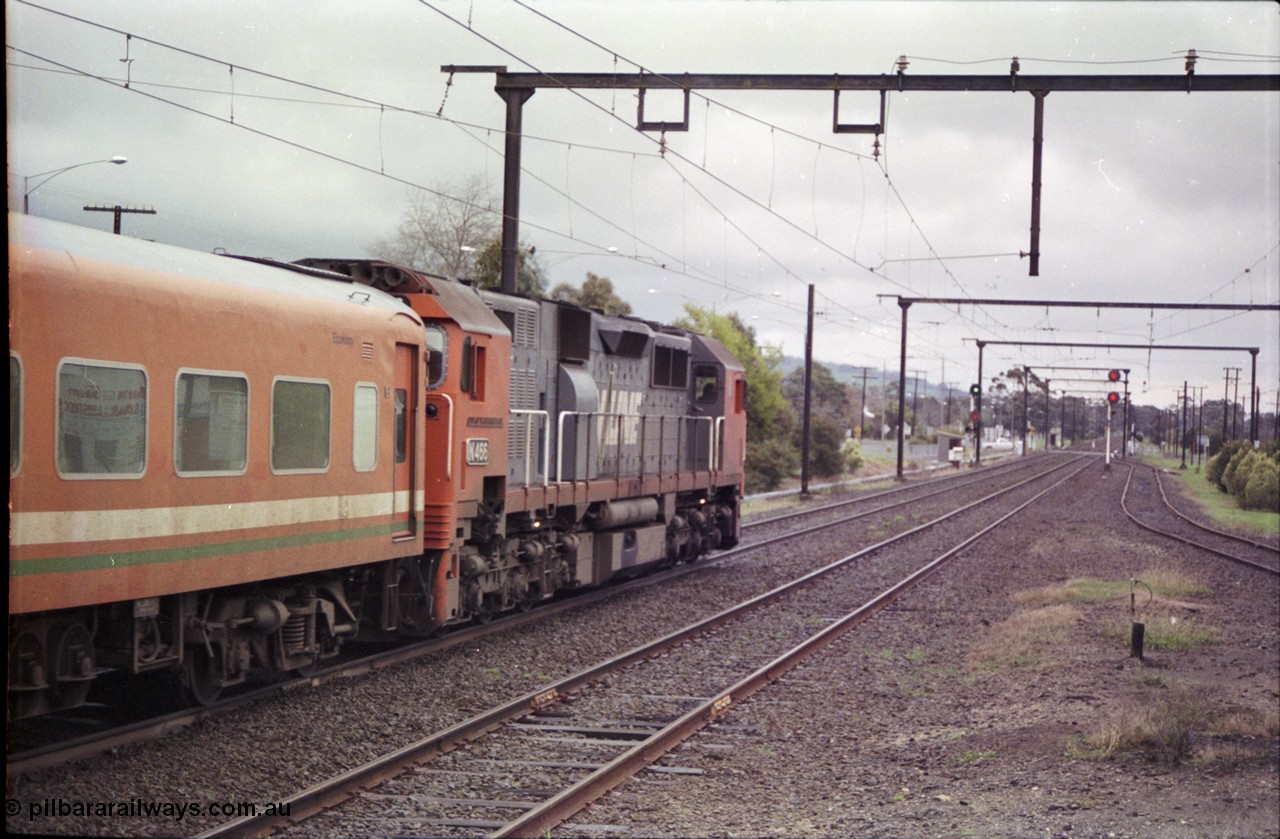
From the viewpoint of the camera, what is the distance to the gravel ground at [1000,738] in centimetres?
777

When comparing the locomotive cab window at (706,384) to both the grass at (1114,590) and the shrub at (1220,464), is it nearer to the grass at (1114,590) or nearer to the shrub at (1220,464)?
the grass at (1114,590)

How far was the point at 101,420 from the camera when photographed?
24.0 ft

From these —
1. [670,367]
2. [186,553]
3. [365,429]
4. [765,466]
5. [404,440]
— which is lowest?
[765,466]

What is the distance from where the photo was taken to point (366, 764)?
321 inches

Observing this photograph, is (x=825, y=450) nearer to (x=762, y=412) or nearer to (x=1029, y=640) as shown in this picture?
(x=762, y=412)

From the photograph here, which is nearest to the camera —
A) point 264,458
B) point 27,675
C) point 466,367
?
point 27,675

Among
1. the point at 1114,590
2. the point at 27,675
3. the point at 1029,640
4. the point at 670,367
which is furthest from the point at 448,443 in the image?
the point at 1114,590

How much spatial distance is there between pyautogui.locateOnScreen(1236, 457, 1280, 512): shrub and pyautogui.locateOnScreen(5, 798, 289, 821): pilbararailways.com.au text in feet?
148

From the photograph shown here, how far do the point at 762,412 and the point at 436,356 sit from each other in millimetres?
57011

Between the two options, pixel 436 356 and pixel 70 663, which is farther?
pixel 436 356

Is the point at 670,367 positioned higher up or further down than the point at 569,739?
higher up

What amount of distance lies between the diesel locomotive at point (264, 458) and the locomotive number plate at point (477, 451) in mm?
27

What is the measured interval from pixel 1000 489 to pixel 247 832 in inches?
1904

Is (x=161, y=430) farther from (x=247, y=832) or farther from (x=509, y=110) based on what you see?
(x=509, y=110)
